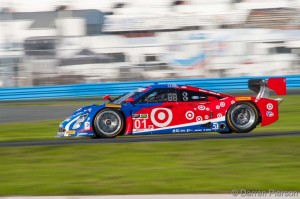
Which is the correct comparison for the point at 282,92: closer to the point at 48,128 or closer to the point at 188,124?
the point at 188,124

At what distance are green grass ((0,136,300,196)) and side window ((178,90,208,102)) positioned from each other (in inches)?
70.2

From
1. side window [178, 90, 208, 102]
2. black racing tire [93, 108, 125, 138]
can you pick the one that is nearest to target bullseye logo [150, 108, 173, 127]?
side window [178, 90, 208, 102]

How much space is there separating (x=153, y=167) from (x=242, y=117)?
3.63 metres

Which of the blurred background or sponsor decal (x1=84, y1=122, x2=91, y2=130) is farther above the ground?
the blurred background

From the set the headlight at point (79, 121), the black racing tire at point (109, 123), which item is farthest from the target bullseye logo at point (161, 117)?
the headlight at point (79, 121)

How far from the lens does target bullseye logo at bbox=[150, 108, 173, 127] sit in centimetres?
1164

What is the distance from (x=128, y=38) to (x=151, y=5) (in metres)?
2.19

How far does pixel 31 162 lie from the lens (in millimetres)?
9219

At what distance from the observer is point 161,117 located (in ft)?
38.2

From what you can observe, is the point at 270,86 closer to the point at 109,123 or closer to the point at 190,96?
the point at 190,96

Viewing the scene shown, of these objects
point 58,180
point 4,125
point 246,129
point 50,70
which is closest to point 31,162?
point 58,180

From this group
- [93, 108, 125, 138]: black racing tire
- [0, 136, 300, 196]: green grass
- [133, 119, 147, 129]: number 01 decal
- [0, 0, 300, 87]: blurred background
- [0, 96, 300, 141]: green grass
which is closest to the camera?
[0, 136, 300, 196]: green grass

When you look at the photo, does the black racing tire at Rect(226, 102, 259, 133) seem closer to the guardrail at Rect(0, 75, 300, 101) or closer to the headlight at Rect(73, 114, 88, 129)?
the headlight at Rect(73, 114, 88, 129)

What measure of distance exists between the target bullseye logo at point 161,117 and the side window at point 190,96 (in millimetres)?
367
